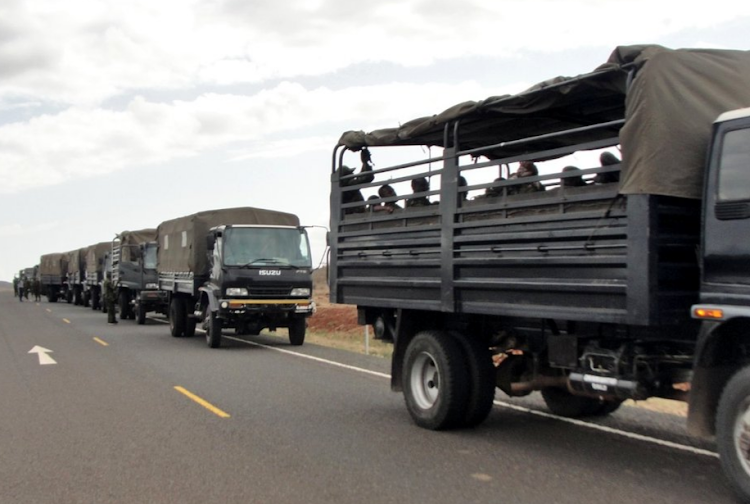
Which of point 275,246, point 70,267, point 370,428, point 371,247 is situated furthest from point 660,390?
point 70,267

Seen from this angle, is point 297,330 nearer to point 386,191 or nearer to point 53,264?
point 386,191

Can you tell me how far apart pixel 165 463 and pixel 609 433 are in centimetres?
413

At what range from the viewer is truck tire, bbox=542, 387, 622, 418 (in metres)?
8.95

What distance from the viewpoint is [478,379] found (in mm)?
8312

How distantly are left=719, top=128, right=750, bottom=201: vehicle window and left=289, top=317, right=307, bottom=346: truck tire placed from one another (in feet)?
43.9

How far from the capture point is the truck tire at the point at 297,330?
60.8ft

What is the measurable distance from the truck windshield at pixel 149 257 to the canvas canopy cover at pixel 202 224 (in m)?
6.14

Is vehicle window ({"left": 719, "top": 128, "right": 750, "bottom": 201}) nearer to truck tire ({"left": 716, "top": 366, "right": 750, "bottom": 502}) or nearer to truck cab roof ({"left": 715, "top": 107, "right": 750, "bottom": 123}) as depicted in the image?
truck cab roof ({"left": 715, "top": 107, "right": 750, "bottom": 123})

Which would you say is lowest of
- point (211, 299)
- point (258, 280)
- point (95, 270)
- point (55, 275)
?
point (211, 299)

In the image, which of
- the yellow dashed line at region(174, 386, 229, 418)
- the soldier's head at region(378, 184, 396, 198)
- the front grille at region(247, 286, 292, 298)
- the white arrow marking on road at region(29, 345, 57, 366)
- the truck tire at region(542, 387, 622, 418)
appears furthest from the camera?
the front grille at region(247, 286, 292, 298)

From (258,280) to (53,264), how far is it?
4306 cm

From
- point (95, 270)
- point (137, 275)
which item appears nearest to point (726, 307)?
point (137, 275)

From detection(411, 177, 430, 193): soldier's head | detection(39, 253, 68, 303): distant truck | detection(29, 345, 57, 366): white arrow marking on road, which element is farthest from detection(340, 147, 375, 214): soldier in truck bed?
detection(39, 253, 68, 303): distant truck

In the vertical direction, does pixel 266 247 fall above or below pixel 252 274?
above
